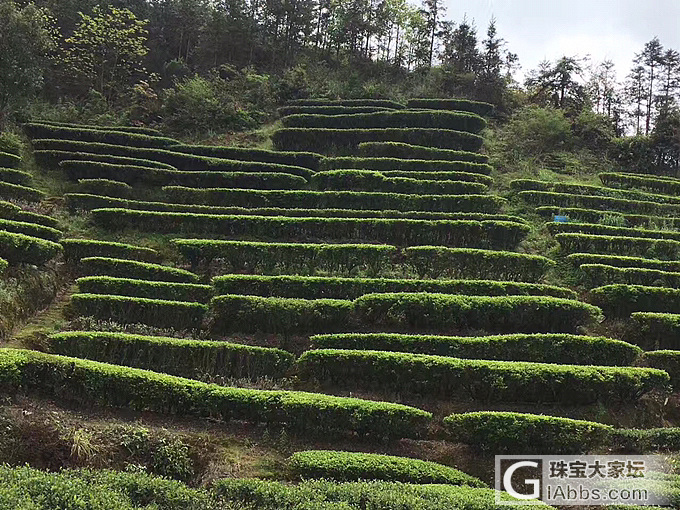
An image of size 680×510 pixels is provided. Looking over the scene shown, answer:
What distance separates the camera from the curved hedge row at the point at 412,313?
14578 mm

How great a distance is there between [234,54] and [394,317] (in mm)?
36609

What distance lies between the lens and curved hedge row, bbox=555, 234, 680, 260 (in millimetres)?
19594

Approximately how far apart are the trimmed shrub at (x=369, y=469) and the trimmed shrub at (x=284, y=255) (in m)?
9.36

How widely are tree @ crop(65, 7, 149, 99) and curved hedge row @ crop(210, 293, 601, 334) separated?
29.1 metres

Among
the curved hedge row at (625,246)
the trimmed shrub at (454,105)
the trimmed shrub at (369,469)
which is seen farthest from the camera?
the trimmed shrub at (454,105)

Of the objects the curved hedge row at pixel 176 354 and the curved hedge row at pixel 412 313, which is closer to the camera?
the curved hedge row at pixel 176 354

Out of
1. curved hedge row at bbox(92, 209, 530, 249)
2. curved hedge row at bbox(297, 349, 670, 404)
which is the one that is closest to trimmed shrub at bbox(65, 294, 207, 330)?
curved hedge row at bbox(297, 349, 670, 404)

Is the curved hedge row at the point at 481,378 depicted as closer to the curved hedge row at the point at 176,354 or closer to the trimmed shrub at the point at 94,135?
the curved hedge row at the point at 176,354

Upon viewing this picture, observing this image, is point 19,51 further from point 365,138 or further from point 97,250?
point 365,138

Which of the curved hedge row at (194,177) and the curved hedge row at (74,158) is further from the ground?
the curved hedge row at (74,158)

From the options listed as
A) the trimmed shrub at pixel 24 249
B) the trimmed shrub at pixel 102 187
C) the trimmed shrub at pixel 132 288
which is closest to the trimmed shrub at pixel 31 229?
the trimmed shrub at pixel 24 249

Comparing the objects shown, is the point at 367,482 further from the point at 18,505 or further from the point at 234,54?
the point at 234,54

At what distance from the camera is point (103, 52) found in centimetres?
3725

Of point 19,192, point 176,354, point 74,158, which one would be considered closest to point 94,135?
point 74,158
